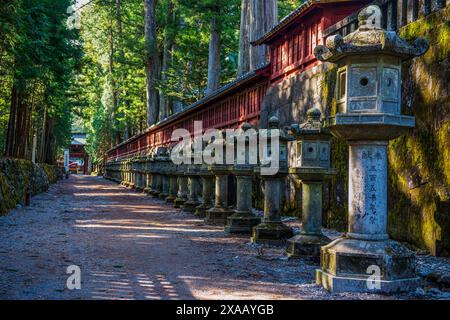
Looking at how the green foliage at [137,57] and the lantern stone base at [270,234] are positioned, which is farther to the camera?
the green foliage at [137,57]

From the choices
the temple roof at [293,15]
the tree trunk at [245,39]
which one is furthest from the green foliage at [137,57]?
the temple roof at [293,15]

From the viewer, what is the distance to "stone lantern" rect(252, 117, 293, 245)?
28.2 feet

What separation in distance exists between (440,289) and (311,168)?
232 cm

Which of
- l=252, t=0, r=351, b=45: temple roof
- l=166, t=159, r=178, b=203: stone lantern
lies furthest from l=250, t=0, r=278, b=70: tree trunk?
l=166, t=159, r=178, b=203: stone lantern

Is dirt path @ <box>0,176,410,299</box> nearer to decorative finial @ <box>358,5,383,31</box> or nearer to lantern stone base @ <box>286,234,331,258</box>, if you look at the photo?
lantern stone base @ <box>286,234,331,258</box>

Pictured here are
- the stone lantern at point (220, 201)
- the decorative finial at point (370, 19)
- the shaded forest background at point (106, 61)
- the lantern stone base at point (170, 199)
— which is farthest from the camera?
the lantern stone base at point (170, 199)

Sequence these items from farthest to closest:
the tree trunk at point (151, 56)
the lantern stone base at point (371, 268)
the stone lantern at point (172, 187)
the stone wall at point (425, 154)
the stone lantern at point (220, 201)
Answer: the tree trunk at point (151, 56) < the stone lantern at point (172, 187) < the stone lantern at point (220, 201) < the stone wall at point (425, 154) < the lantern stone base at point (371, 268)

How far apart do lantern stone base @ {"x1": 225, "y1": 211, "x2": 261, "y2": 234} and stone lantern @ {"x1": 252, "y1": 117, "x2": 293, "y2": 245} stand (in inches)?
52.5

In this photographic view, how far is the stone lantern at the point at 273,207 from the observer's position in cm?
859

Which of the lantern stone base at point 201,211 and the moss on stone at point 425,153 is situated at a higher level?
the moss on stone at point 425,153

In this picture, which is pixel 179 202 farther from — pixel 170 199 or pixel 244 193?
pixel 244 193

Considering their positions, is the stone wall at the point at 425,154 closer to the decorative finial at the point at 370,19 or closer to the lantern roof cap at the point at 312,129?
the decorative finial at the point at 370,19

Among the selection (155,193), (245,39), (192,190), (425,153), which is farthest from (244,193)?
(245,39)

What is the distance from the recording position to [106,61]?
52062mm
